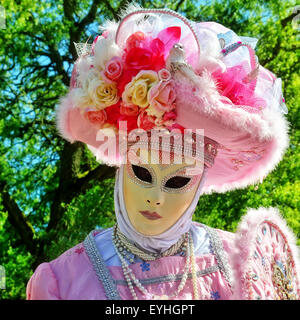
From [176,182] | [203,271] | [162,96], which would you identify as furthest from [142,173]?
[203,271]

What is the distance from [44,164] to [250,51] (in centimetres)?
572

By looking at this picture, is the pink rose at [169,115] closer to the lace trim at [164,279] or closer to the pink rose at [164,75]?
the pink rose at [164,75]

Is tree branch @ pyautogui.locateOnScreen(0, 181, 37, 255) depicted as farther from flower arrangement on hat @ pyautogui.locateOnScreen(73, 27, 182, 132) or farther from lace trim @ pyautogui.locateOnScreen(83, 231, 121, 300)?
flower arrangement on hat @ pyautogui.locateOnScreen(73, 27, 182, 132)

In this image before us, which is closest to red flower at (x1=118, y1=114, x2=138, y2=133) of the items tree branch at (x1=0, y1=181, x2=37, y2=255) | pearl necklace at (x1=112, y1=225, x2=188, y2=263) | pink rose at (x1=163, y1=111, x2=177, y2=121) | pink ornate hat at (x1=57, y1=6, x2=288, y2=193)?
pink ornate hat at (x1=57, y1=6, x2=288, y2=193)

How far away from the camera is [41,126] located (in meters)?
7.60

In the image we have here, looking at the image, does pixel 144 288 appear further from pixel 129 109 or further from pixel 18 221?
pixel 18 221

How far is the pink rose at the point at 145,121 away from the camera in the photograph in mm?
2236

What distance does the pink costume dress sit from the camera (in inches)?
85.7

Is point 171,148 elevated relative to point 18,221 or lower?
lower

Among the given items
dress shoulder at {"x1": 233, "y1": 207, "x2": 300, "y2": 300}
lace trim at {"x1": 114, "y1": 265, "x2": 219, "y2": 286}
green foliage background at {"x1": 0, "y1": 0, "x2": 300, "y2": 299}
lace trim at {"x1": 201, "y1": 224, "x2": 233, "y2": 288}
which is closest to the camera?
dress shoulder at {"x1": 233, "y1": 207, "x2": 300, "y2": 300}

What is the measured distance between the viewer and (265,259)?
2.23 metres

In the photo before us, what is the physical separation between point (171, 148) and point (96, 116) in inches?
14.5

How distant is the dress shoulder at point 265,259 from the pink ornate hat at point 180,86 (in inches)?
12.0
